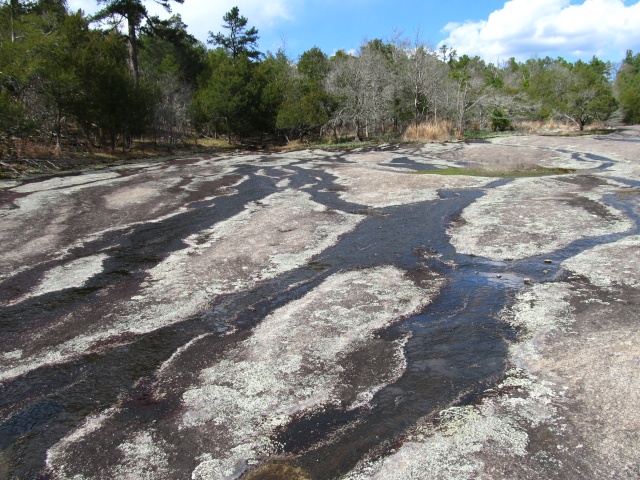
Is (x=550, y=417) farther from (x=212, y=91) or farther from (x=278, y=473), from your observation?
(x=212, y=91)

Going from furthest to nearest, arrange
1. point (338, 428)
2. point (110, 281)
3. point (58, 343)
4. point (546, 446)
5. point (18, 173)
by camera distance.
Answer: point (18, 173) < point (110, 281) < point (58, 343) < point (338, 428) < point (546, 446)

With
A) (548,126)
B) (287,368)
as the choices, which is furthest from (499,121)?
(287,368)

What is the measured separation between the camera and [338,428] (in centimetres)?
288

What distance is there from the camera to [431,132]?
29.0 m

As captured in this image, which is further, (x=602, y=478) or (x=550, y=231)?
(x=550, y=231)

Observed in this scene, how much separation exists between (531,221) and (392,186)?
459 cm

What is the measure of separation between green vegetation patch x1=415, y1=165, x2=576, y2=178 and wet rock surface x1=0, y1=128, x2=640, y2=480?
4.80m

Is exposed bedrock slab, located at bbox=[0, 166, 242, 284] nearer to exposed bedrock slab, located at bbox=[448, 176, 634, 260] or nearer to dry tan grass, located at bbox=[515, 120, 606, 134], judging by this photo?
exposed bedrock slab, located at bbox=[448, 176, 634, 260]

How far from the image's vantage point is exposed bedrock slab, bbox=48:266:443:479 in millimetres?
2672

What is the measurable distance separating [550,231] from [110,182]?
12.3 m

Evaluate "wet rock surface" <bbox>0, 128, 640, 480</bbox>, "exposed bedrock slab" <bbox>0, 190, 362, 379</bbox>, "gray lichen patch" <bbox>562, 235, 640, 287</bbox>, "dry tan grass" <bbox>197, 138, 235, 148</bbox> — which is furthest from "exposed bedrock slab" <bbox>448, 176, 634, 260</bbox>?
"dry tan grass" <bbox>197, 138, 235, 148</bbox>

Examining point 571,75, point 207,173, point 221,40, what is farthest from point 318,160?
point 571,75

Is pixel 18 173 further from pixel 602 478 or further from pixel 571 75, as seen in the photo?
pixel 571 75

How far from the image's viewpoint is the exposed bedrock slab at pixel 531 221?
21.6 ft
